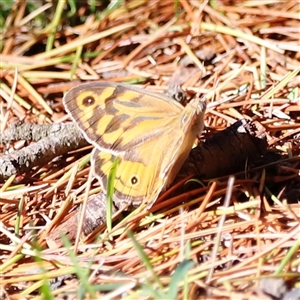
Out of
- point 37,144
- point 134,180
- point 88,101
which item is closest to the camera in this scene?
point 134,180

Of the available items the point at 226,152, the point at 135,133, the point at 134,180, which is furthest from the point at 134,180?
the point at 226,152

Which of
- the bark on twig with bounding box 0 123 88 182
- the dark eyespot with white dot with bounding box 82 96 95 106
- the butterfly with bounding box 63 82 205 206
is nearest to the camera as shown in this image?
the butterfly with bounding box 63 82 205 206

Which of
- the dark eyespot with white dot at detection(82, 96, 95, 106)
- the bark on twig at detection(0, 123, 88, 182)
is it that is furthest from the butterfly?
the bark on twig at detection(0, 123, 88, 182)

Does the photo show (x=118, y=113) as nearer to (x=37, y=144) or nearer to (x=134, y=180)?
(x=134, y=180)

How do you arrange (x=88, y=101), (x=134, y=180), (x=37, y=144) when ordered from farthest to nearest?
(x=37, y=144), (x=88, y=101), (x=134, y=180)

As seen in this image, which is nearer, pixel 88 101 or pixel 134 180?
pixel 134 180

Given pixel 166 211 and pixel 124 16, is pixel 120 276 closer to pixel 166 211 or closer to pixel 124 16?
pixel 166 211

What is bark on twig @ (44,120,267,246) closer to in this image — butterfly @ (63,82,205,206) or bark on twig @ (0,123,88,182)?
butterfly @ (63,82,205,206)

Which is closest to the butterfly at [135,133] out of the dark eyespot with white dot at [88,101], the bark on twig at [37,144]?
the dark eyespot with white dot at [88,101]
